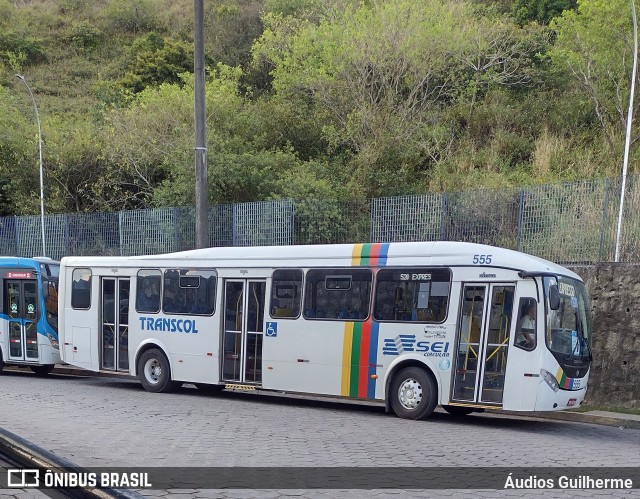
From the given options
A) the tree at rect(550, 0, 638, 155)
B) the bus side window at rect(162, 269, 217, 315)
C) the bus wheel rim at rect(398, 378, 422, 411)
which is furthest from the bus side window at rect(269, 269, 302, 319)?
the tree at rect(550, 0, 638, 155)

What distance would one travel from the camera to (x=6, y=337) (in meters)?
20.5

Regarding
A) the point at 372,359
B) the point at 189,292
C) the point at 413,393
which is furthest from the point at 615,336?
the point at 189,292

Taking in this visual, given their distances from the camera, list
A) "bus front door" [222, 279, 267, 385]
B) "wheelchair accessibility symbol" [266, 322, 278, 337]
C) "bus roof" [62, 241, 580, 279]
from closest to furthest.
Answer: "bus roof" [62, 241, 580, 279]
"wheelchair accessibility symbol" [266, 322, 278, 337]
"bus front door" [222, 279, 267, 385]

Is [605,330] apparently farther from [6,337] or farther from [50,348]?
[6,337]

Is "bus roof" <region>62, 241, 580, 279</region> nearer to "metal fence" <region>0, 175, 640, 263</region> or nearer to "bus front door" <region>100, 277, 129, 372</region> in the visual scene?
"bus front door" <region>100, 277, 129, 372</region>

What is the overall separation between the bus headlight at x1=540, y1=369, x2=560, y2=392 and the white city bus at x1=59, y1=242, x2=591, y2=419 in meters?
0.02

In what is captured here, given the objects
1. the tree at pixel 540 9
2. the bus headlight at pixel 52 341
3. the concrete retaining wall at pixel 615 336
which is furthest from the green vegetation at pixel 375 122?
the concrete retaining wall at pixel 615 336

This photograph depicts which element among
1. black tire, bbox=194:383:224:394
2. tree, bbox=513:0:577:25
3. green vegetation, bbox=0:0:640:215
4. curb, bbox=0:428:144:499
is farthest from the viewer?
tree, bbox=513:0:577:25

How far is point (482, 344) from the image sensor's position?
1282 centimetres

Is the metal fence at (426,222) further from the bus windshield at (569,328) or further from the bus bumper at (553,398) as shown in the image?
the bus bumper at (553,398)

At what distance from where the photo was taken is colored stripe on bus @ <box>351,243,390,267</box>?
46.4 ft

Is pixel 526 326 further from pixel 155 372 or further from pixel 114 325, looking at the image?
pixel 114 325

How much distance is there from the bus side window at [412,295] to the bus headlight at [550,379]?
74.6 inches

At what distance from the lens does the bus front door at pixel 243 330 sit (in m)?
15.4
